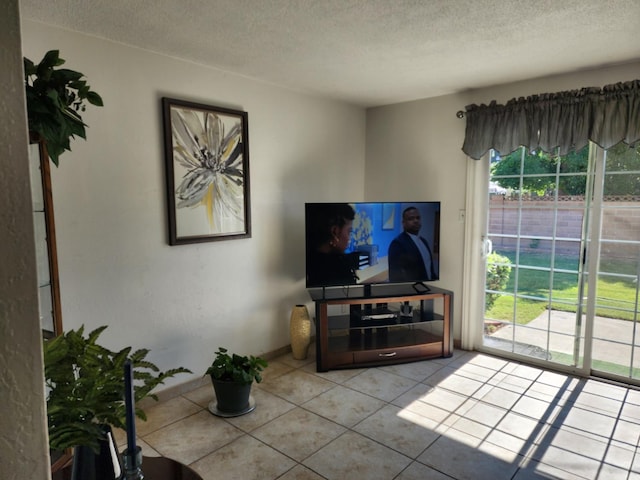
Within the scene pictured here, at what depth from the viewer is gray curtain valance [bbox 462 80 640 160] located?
9.36 ft

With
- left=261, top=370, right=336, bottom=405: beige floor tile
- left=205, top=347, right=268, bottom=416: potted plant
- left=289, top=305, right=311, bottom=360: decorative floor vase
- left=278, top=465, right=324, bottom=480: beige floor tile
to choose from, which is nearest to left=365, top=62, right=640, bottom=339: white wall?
left=289, top=305, right=311, bottom=360: decorative floor vase

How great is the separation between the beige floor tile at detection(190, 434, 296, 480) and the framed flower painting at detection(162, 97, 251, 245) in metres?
1.37

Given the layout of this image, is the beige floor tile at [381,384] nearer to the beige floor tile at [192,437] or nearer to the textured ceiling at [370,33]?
the beige floor tile at [192,437]

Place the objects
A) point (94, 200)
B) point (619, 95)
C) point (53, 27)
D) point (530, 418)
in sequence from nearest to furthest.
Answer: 1. point (53, 27)
2. point (94, 200)
3. point (530, 418)
4. point (619, 95)

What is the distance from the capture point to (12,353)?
1.75ft

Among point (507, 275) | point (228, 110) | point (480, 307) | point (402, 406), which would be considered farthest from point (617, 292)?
point (228, 110)

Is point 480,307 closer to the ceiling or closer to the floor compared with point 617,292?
closer to the floor

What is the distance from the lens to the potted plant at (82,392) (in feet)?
3.02

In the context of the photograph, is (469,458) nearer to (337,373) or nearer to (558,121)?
(337,373)

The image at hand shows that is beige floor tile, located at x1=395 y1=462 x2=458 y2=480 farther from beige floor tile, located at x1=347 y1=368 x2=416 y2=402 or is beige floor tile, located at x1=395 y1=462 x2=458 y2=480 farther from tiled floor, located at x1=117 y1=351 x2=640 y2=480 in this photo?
beige floor tile, located at x1=347 y1=368 x2=416 y2=402

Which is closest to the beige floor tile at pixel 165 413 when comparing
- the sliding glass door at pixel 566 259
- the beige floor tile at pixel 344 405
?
the beige floor tile at pixel 344 405

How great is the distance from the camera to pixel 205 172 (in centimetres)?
298

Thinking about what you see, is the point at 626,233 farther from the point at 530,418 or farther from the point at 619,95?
the point at 530,418

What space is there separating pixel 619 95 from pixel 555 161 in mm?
626
